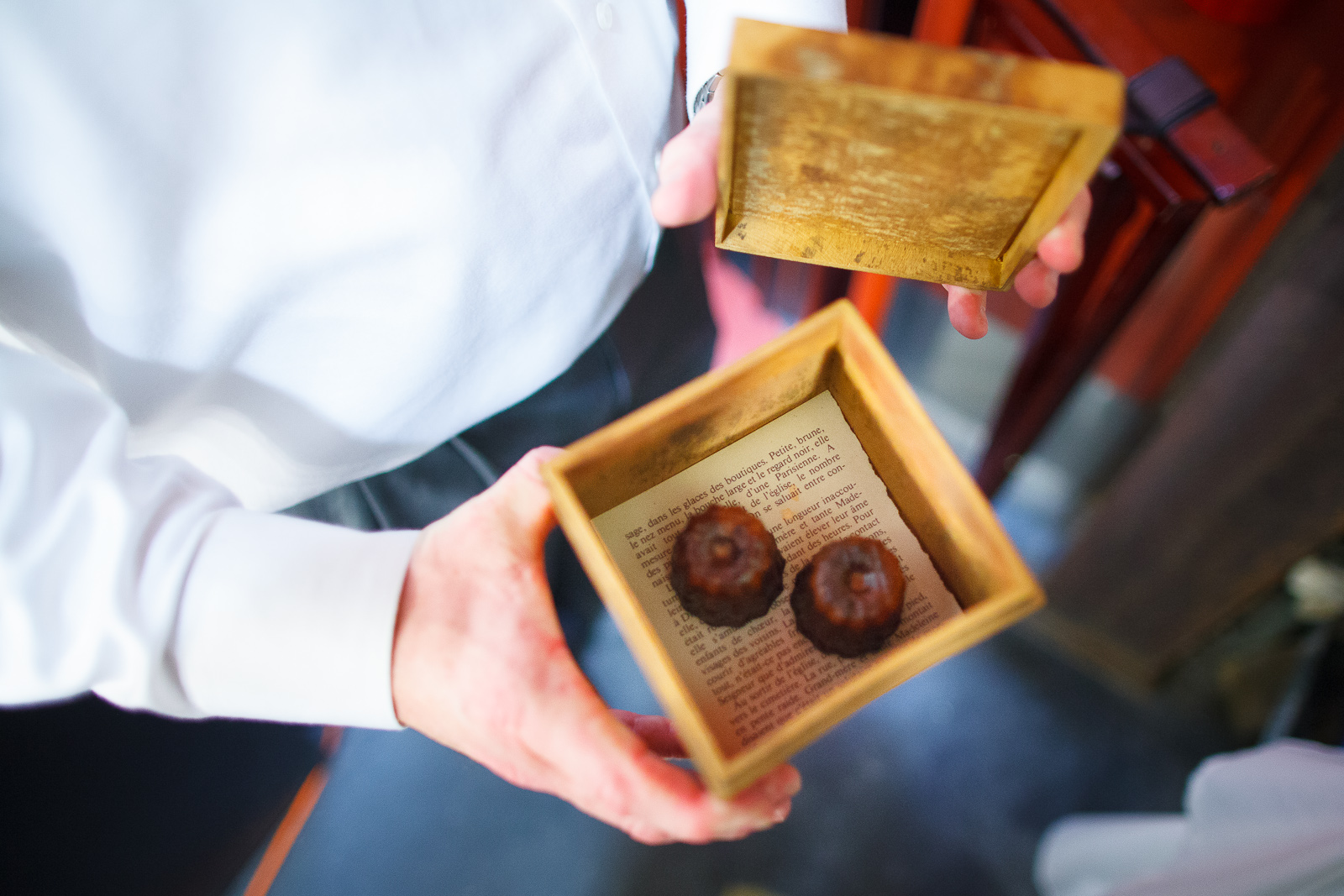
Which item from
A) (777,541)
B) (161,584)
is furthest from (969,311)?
(161,584)

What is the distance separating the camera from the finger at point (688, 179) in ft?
2.19

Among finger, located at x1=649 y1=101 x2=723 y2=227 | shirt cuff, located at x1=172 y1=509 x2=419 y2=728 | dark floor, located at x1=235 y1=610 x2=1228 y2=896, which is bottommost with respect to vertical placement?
dark floor, located at x1=235 y1=610 x2=1228 y2=896

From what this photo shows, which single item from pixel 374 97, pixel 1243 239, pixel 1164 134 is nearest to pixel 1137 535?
pixel 1243 239

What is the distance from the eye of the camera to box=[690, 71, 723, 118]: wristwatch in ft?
2.55

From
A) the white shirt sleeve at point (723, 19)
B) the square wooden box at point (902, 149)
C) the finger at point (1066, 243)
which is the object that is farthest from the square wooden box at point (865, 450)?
the white shirt sleeve at point (723, 19)

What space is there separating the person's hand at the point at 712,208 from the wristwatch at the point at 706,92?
0.03m

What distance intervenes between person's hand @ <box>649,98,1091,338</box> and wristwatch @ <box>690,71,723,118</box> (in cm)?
3

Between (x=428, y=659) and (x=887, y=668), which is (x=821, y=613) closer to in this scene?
(x=887, y=668)

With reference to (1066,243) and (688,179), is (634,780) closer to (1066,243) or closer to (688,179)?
(688,179)

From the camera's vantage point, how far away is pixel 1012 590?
21.0 inches

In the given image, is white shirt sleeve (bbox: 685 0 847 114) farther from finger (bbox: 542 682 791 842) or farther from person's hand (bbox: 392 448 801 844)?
finger (bbox: 542 682 791 842)

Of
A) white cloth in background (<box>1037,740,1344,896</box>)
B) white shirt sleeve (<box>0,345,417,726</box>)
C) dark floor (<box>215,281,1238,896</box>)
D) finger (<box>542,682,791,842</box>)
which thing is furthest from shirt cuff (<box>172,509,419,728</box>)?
white cloth in background (<box>1037,740,1344,896</box>)

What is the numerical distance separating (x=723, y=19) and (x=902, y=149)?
34cm

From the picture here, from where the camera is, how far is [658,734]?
0.69 meters
